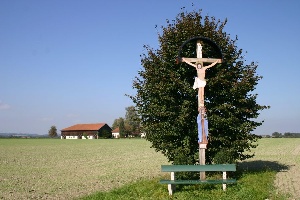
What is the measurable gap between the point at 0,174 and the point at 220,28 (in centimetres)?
1530

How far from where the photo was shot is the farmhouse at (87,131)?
143125 millimetres

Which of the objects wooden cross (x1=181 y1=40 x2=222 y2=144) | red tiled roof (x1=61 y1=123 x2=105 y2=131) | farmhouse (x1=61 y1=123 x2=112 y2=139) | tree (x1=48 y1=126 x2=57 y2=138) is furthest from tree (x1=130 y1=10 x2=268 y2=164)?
tree (x1=48 y1=126 x2=57 y2=138)

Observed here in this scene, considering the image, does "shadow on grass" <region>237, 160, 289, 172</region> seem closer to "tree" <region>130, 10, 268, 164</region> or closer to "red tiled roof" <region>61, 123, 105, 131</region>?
"tree" <region>130, 10, 268, 164</region>

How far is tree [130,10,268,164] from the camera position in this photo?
14812 mm

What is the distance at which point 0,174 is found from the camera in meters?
20.4

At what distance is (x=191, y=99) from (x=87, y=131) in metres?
138

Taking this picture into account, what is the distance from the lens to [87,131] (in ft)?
490

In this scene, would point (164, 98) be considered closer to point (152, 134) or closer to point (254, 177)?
point (152, 134)

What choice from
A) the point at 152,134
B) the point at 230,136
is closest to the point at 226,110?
the point at 230,136

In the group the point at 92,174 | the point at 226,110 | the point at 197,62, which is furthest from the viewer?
the point at 92,174

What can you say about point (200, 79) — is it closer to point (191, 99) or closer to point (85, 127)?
point (191, 99)

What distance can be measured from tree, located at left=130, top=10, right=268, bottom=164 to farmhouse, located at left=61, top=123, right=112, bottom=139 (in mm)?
120927

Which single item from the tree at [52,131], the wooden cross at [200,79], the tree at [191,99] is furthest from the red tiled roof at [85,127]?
the wooden cross at [200,79]

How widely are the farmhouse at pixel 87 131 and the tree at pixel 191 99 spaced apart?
120927mm
